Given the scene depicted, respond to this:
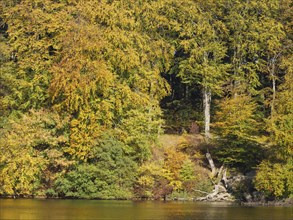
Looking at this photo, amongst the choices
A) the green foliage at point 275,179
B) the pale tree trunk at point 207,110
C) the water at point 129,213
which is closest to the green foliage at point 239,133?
the green foliage at point 275,179

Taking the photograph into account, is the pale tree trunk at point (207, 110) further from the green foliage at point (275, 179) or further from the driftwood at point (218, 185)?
the green foliage at point (275, 179)

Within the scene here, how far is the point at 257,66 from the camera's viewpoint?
64.1m

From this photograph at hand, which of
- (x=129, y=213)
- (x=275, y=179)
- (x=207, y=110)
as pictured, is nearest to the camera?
(x=129, y=213)

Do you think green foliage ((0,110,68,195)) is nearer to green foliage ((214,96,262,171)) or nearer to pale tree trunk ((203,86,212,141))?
green foliage ((214,96,262,171))

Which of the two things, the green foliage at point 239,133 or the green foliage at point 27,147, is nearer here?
the green foliage at point 27,147

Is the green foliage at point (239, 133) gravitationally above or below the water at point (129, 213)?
above

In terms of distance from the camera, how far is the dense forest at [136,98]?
173 feet

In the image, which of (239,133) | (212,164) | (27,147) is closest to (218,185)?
(212,164)

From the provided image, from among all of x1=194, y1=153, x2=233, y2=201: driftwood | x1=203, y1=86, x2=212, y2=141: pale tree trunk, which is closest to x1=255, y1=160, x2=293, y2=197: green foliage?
x1=194, y1=153, x2=233, y2=201: driftwood

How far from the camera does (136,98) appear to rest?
58.0 metres

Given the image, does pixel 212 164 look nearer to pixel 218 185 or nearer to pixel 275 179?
pixel 218 185

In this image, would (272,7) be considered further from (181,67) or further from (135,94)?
(135,94)

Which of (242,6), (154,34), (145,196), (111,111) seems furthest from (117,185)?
Result: (242,6)

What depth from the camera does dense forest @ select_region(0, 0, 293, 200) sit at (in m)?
52.7
